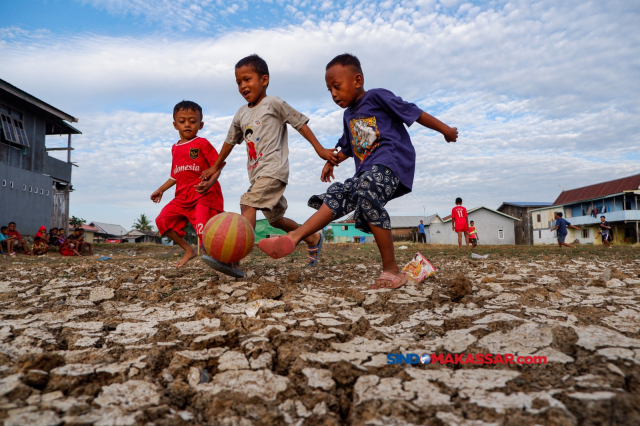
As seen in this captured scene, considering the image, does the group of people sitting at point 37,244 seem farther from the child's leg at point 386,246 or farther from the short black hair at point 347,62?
the child's leg at point 386,246

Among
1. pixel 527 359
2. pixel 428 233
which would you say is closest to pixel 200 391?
pixel 527 359

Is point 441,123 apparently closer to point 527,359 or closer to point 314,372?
point 527,359

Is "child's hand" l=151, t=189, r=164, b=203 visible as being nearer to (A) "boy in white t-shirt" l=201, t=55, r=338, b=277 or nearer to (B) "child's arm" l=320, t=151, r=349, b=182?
(A) "boy in white t-shirt" l=201, t=55, r=338, b=277

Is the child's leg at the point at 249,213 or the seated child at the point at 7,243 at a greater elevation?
the child's leg at the point at 249,213

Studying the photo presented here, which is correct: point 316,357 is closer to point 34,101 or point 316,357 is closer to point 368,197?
point 368,197

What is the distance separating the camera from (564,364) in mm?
1329

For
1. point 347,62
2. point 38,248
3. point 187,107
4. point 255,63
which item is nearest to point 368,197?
point 347,62

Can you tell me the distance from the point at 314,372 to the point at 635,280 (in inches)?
120

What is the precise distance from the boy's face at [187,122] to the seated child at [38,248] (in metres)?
9.56

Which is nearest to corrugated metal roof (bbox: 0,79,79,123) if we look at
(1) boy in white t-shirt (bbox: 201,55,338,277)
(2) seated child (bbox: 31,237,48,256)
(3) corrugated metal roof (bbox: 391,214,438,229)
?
(2) seated child (bbox: 31,237,48,256)

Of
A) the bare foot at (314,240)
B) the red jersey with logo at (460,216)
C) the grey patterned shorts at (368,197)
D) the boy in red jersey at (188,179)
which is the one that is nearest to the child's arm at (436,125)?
the grey patterned shorts at (368,197)

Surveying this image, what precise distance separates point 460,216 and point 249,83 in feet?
30.4

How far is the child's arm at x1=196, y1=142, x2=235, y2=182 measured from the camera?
390 cm

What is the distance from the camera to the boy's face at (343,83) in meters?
3.09
